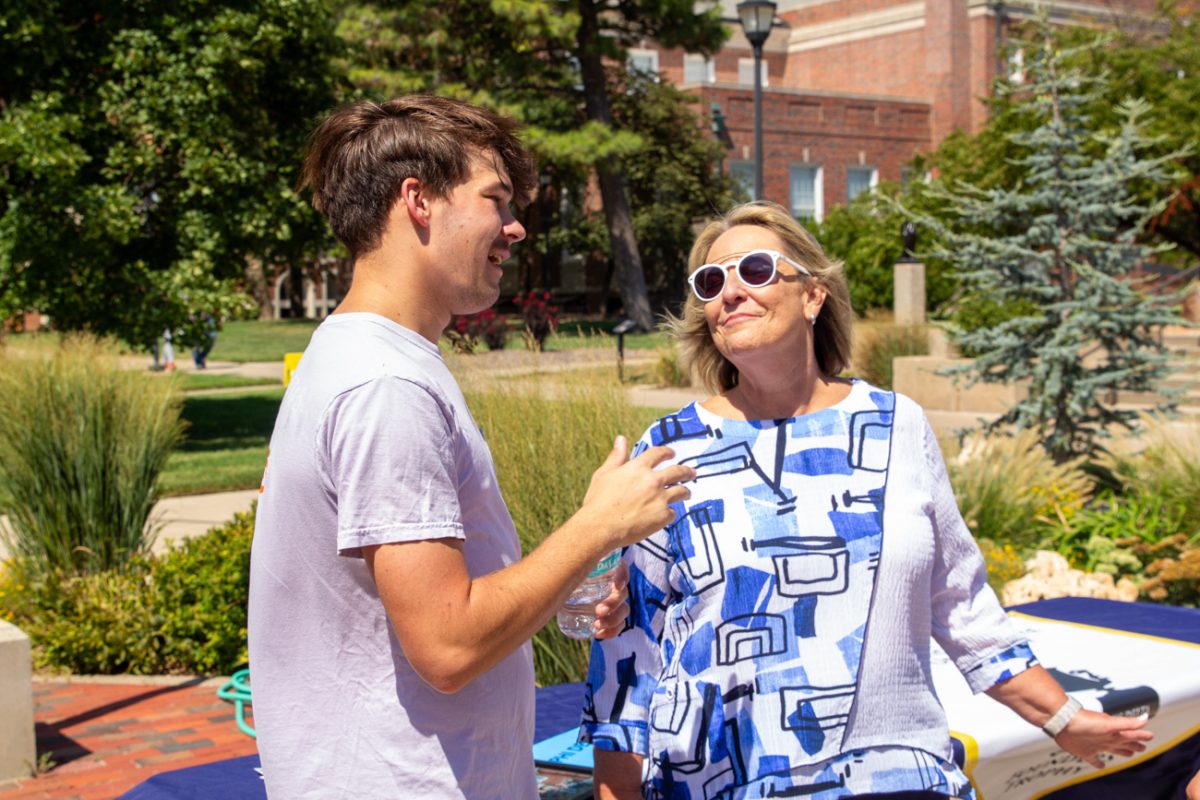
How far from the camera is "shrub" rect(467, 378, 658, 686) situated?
16.8ft

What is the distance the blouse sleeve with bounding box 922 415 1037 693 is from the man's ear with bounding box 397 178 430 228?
1191mm

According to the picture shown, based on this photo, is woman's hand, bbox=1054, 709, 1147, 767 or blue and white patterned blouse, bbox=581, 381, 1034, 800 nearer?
blue and white patterned blouse, bbox=581, 381, 1034, 800

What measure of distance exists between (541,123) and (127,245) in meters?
16.7

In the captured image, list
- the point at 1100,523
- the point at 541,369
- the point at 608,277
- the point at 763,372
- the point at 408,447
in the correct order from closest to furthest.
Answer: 1. the point at 408,447
2. the point at 763,372
3. the point at 541,369
4. the point at 1100,523
5. the point at 608,277

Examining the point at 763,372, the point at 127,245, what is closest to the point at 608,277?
the point at 127,245

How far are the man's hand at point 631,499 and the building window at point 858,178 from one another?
40876 mm

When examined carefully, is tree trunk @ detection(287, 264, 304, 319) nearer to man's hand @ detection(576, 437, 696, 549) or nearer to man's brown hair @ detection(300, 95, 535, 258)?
man's brown hair @ detection(300, 95, 535, 258)

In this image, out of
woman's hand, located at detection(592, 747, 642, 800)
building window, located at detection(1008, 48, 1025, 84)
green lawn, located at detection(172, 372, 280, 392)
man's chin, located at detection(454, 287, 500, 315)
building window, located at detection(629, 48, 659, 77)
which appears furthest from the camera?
building window, located at detection(629, 48, 659, 77)

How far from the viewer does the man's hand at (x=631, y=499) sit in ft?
6.01

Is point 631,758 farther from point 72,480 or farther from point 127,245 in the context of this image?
point 127,245

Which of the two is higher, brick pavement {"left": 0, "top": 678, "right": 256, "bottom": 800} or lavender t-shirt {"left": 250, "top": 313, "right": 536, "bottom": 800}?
lavender t-shirt {"left": 250, "top": 313, "right": 536, "bottom": 800}

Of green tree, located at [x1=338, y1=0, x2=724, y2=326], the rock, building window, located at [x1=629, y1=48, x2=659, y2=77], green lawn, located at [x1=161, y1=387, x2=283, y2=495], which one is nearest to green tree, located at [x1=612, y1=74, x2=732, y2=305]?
green tree, located at [x1=338, y1=0, x2=724, y2=326]

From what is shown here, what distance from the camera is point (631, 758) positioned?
2.45m

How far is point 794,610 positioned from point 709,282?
744 mm
